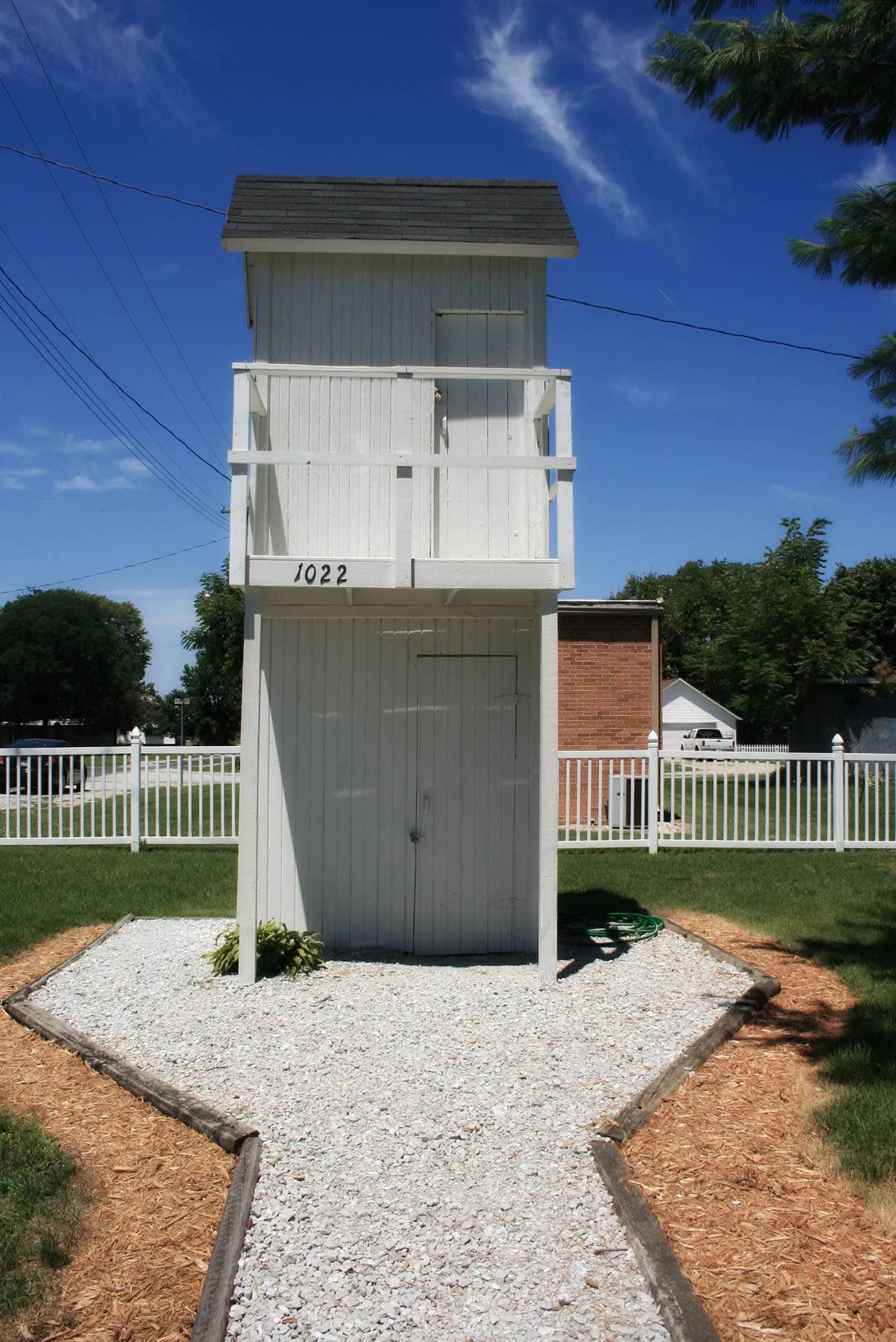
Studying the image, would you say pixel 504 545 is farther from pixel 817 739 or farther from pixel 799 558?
pixel 799 558

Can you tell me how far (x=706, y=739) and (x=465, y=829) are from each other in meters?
46.8

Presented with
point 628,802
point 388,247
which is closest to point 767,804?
point 628,802

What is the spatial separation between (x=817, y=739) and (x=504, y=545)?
1996 centimetres

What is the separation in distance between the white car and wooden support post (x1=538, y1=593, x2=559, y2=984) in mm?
42182

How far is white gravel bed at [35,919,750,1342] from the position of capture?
3.06m

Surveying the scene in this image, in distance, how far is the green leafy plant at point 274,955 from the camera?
6.71m

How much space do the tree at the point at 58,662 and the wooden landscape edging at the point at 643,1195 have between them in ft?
129

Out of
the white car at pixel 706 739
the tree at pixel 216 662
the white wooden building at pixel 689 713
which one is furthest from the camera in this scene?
the white wooden building at pixel 689 713

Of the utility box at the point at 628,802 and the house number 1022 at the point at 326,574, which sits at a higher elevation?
the house number 1022 at the point at 326,574

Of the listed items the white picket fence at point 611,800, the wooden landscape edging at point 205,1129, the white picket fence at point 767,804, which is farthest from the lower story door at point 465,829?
the white picket fence at point 611,800

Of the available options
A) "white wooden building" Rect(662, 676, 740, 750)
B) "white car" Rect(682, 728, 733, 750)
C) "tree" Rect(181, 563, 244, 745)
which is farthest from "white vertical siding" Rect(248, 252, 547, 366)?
"white wooden building" Rect(662, 676, 740, 750)

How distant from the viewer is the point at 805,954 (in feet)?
24.5

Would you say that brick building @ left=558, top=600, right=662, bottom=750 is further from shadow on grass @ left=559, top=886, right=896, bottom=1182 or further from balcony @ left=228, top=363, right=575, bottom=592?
balcony @ left=228, top=363, right=575, bottom=592

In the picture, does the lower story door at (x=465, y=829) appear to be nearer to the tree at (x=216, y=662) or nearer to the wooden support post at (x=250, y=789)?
the wooden support post at (x=250, y=789)
